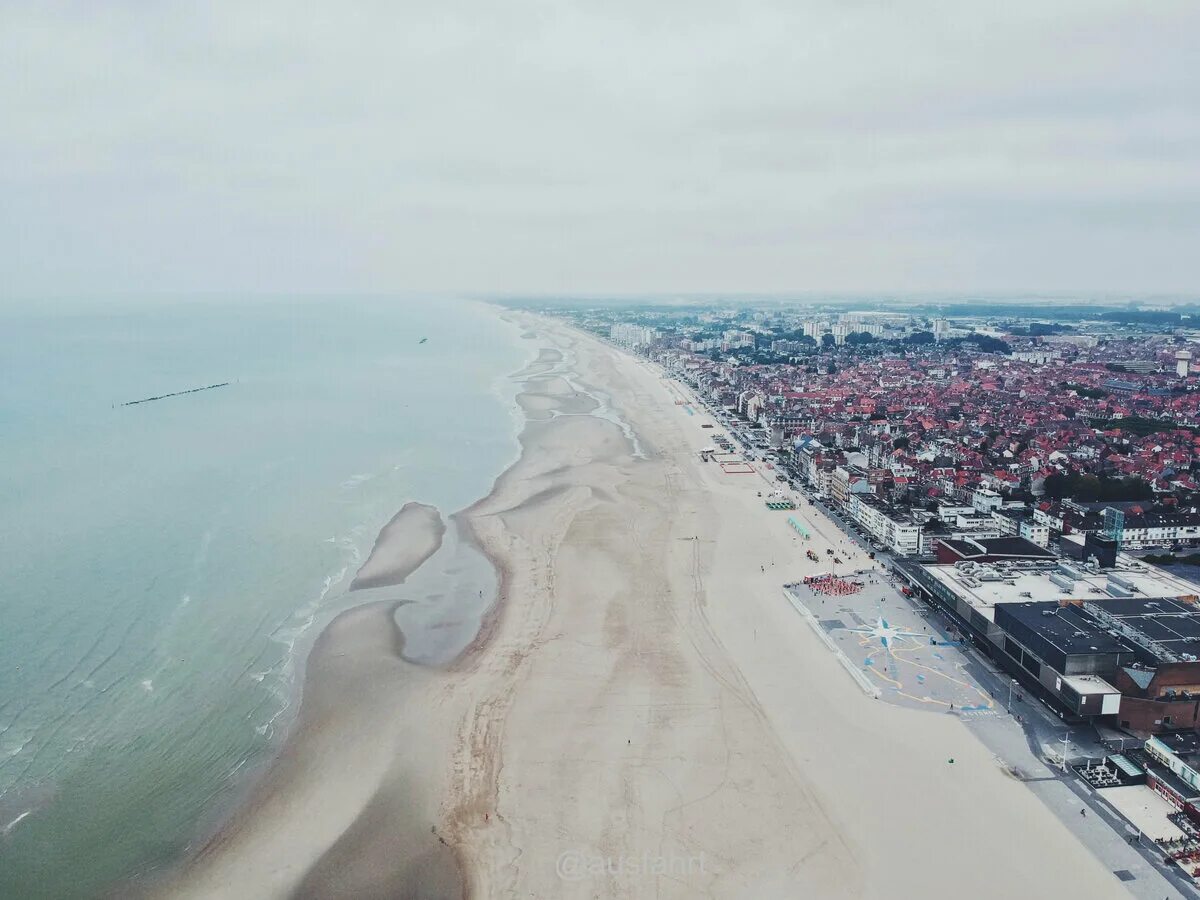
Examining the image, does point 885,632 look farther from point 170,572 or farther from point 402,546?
point 170,572

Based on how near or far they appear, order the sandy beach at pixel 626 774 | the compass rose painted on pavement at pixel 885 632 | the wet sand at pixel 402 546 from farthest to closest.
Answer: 1. the wet sand at pixel 402 546
2. the compass rose painted on pavement at pixel 885 632
3. the sandy beach at pixel 626 774

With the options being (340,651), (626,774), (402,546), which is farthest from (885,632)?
(402,546)

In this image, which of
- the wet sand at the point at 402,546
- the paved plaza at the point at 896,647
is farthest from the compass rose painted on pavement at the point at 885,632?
the wet sand at the point at 402,546

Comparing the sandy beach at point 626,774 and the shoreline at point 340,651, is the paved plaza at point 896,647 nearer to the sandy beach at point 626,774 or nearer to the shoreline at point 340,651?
the sandy beach at point 626,774

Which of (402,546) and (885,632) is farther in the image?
(402,546)

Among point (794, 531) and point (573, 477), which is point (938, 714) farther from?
point (573, 477)

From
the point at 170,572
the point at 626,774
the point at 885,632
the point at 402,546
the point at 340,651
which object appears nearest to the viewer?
the point at 626,774
